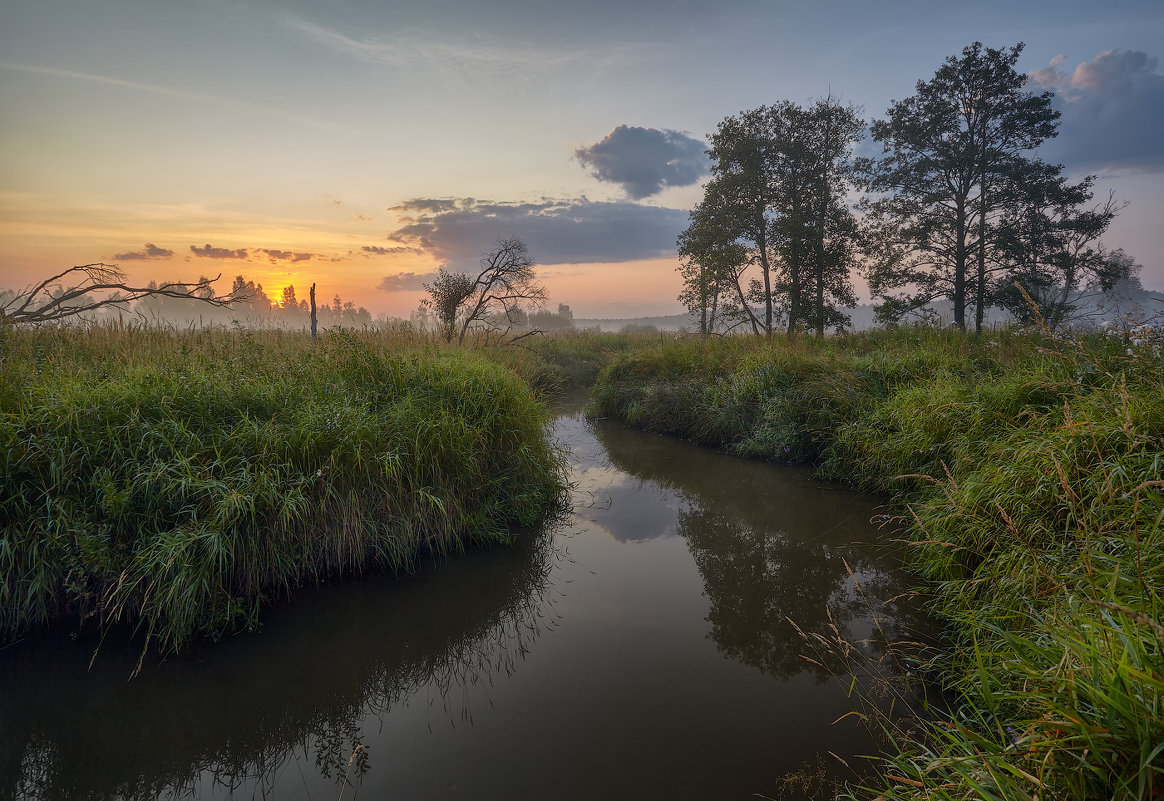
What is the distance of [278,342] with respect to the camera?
26.9 ft

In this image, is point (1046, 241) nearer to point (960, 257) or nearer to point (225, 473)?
point (960, 257)

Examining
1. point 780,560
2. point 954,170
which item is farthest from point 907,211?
point 780,560

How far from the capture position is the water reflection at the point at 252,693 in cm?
284

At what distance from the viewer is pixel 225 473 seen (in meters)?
4.36

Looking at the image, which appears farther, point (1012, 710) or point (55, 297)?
point (55, 297)

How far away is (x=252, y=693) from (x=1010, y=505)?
5552 mm

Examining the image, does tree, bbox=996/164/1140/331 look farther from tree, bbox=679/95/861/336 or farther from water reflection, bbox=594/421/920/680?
water reflection, bbox=594/421/920/680

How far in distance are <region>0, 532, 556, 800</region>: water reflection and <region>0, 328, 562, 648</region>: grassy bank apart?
323 mm

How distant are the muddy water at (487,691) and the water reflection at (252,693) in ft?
0.04

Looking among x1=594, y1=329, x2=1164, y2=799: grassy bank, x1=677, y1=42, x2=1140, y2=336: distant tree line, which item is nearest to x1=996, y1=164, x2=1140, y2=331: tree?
x1=677, y1=42, x2=1140, y2=336: distant tree line

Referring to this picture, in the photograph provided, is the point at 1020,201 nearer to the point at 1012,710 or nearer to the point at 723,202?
the point at 723,202

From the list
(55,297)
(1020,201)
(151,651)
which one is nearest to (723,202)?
(1020,201)

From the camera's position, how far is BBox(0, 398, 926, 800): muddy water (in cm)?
281

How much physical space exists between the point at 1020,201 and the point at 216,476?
22.9m
